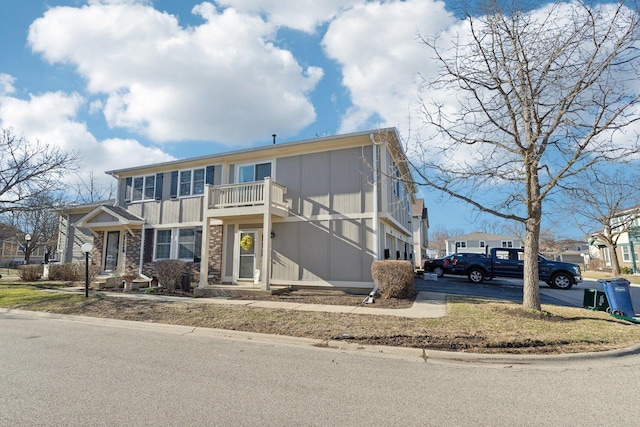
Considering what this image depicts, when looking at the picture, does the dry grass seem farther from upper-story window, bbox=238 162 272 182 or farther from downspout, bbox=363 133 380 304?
upper-story window, bbox=238 162 272 182

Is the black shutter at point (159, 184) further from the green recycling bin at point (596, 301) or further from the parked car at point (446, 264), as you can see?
the green recycling bin at point (596, 301)

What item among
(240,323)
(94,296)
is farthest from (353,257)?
(94,296)

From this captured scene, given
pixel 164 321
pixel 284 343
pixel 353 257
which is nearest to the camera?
pixel 284 343

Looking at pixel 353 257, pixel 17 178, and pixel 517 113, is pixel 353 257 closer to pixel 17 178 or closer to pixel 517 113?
pixel 517 113

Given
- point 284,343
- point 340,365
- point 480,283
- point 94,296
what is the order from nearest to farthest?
point 340,365 → point 284,343 → point 94,296 → point 480,283

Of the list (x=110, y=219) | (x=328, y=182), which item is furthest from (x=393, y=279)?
(x=110, y=219)

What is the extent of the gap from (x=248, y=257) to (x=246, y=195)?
108 inches

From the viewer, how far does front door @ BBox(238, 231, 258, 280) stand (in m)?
14.6

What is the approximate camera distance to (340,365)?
5273 mm

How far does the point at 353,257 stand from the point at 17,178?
18372mm

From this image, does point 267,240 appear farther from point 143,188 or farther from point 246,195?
point 143,188

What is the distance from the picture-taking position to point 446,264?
66.4ft

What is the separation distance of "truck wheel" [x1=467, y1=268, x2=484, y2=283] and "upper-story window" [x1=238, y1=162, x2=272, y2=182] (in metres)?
11.7

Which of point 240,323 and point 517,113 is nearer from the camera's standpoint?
point 240,323
